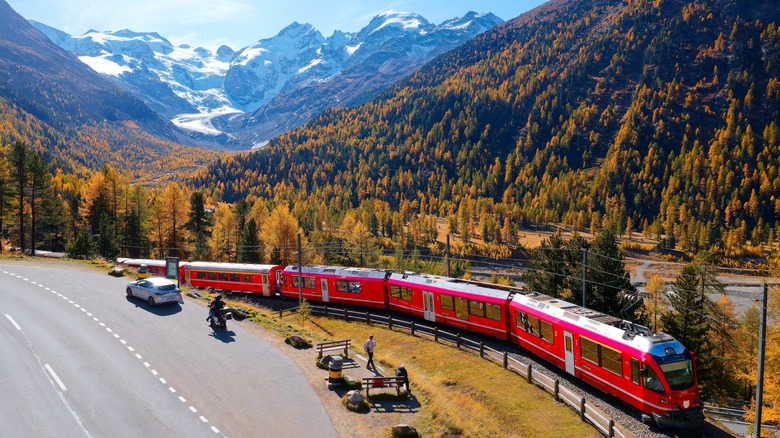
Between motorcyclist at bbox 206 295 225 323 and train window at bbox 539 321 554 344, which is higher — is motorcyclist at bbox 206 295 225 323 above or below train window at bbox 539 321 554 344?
above

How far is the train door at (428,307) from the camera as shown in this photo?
38.1 metres

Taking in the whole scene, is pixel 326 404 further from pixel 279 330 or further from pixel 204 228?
pixel 204 228

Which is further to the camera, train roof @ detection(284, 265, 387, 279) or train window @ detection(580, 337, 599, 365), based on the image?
train roof @ detection(284, 265, 387, 279)

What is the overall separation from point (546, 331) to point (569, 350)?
2.05 meters

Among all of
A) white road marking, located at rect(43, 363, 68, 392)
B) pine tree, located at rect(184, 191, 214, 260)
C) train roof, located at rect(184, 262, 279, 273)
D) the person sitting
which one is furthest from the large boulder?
pine tree, located at rect(184, 191, 214, 260)

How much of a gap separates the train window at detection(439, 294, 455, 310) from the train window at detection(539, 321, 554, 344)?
8431mm

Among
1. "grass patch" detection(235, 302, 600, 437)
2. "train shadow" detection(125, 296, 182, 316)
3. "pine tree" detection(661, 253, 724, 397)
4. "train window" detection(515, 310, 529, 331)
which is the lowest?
"pine tree" detection(661, 253, 724, 397)

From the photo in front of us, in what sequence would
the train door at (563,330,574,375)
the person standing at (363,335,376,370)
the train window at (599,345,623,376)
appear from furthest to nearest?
the train door at (563,330,574,375), the person standing at (363,335,376,370), the train window at (599,345,623,376)

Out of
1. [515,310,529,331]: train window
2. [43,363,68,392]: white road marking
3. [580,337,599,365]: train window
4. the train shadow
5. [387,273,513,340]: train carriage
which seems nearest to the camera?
[43,363,68,392]: white road marking

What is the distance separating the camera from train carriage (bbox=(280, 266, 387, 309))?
43031 millimetres

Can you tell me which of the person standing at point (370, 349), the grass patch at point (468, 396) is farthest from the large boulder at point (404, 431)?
the person standing at point (370, 349)

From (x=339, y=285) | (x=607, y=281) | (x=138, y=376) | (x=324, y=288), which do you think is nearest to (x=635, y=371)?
(x=138, y=376)

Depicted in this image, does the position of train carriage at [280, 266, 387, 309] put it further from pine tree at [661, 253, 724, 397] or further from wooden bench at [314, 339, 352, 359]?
pine tree at [661, 253, 724, 397]

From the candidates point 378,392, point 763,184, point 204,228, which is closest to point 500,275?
point 204,228
